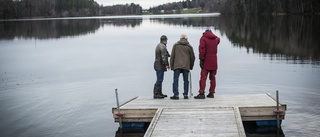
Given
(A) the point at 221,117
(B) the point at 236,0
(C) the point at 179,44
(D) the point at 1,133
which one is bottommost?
(D) the point at 1,133


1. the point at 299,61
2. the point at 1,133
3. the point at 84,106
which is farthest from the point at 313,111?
the point at 299,61

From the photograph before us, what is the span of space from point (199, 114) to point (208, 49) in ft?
7.96

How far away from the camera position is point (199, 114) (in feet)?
37.3

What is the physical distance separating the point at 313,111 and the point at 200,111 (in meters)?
4.57

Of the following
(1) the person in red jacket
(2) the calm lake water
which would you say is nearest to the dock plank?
(1) the person in red jacket

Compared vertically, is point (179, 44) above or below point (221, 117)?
above

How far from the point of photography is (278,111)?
1164 centimetres

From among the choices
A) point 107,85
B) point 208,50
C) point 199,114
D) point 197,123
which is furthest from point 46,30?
point 197,123

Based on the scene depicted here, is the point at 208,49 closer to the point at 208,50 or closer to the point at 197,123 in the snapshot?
the point at 208,50

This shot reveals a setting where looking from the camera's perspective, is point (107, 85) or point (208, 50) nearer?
point (208, 50)

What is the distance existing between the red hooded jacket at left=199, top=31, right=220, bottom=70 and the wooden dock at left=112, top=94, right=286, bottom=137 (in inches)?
45.4

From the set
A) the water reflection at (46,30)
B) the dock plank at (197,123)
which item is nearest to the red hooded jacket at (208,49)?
the dock plank at (197,123)

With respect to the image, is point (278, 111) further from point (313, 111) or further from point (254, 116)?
point (313, 111)

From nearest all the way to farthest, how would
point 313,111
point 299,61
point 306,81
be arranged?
1. point 313,111
2. point 306,81
3. point 299,61
